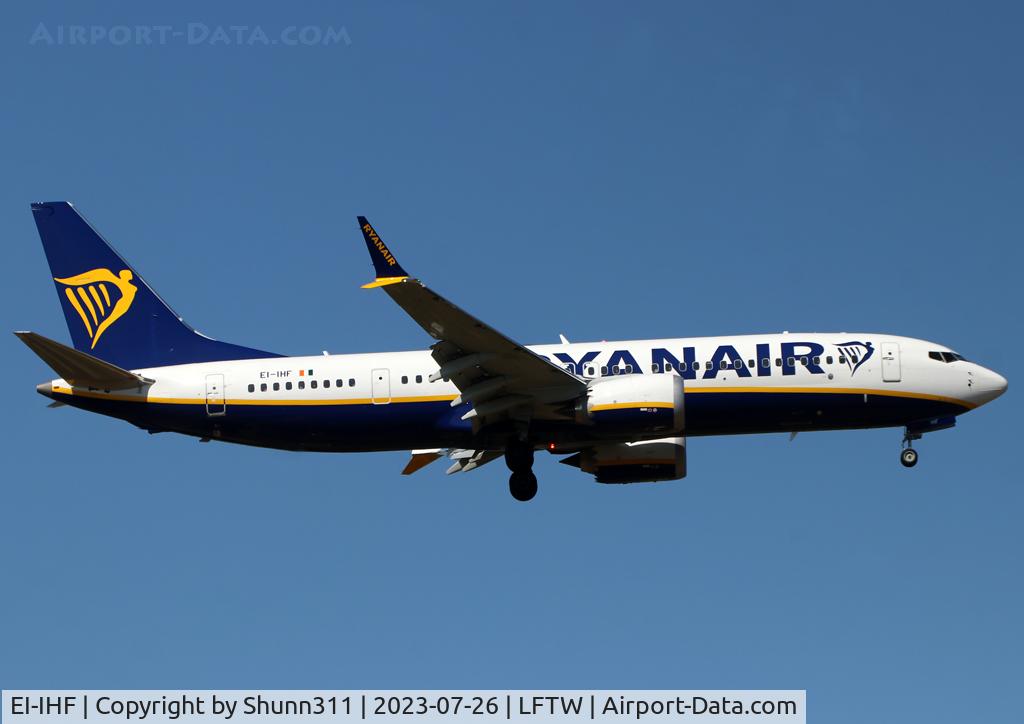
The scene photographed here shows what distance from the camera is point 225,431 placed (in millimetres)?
43281

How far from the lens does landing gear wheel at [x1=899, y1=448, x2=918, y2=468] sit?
144ft

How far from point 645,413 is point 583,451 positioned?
17.8 feet

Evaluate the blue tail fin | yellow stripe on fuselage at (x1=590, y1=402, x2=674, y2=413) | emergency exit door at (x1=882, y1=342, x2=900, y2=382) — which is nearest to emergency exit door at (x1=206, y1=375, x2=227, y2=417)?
the blue tail fin

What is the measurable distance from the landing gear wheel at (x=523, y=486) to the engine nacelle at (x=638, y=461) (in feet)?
9.16

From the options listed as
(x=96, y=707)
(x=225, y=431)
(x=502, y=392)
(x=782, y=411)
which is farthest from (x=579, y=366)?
(x=96, y=707)

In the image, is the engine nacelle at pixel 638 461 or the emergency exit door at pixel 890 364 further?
the engine nacelle at pixel 638 461

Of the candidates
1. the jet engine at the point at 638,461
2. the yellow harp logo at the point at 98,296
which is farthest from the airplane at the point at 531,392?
the yellow harp logo at the point at 98,296

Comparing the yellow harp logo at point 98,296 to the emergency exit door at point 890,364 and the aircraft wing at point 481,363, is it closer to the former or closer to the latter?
the aircraft wing at point 481,363

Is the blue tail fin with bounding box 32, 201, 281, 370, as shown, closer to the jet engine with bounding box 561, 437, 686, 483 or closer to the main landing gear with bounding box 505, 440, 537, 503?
the main landing gear with bounding box 505, 440, 537, 503

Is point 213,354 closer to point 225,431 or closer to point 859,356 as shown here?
point 225,431

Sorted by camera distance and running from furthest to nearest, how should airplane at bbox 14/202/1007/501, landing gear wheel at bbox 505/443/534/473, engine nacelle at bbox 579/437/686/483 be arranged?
engine nacelle at bbox 579/437/686/483, landing gear wheel at bbox 505/443/534/473, airplane at bbox 14/202/1007/501

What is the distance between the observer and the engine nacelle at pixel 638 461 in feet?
149

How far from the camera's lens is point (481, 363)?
134 feet

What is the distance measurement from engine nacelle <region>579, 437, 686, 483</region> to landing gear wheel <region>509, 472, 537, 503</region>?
2792 millimetres
